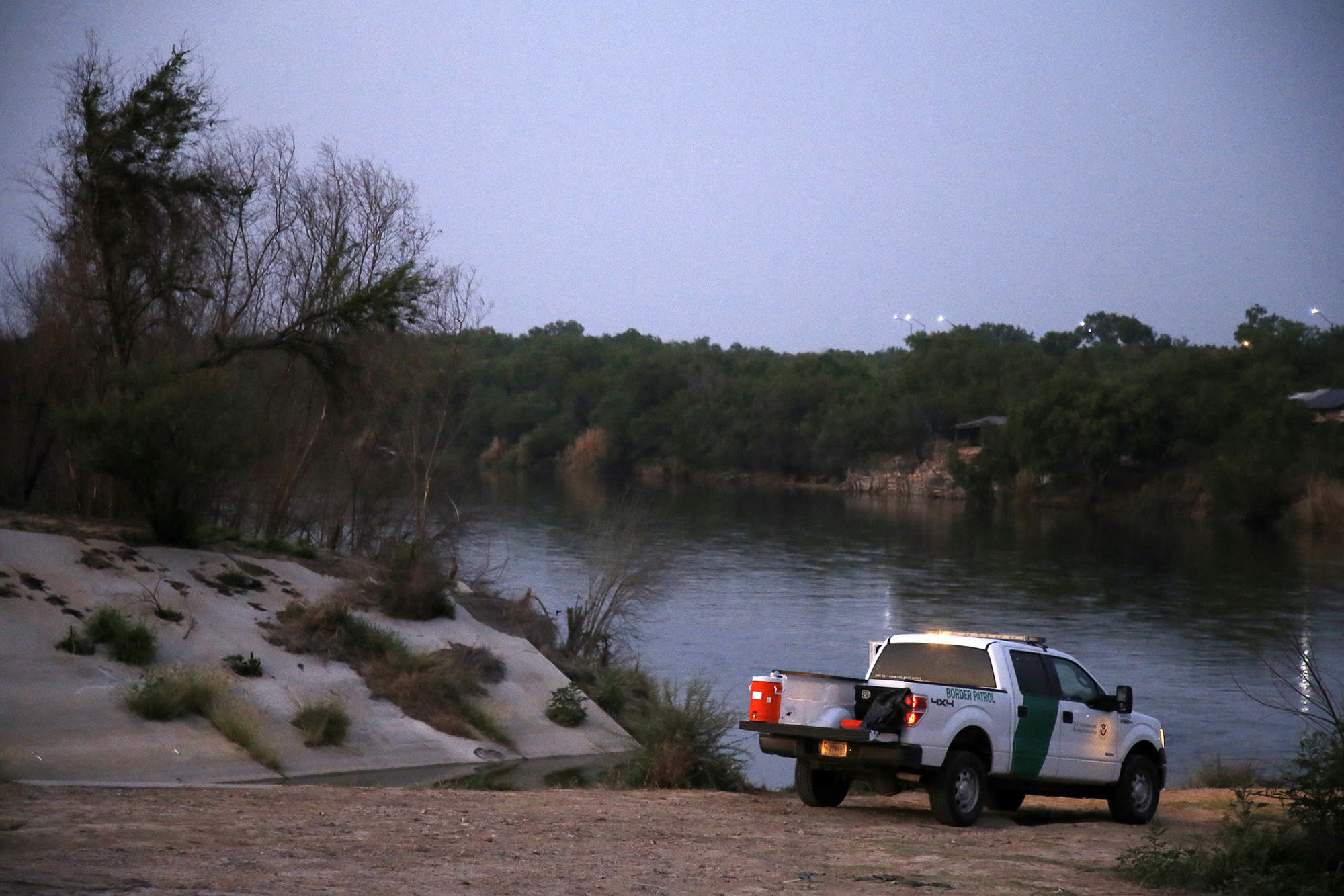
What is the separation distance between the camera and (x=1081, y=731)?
41.1 ft

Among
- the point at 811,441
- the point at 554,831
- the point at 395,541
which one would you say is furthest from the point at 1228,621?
the point at 811,441

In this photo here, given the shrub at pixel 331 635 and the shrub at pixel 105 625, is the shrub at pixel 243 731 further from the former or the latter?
the shrub at pixel 331 635

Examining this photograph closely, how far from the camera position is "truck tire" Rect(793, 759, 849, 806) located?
1248 cm

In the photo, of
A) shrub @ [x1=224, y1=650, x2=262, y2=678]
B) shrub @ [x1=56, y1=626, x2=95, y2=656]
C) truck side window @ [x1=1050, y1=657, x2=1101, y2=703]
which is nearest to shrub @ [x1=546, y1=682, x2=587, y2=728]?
shrub @ [x1=224, y1=650, x2=262, y2=678]

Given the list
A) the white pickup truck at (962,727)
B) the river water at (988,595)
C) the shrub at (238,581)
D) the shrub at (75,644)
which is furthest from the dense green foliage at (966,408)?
the white pickup truck at (962,727)

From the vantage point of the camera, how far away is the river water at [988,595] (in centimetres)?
2825

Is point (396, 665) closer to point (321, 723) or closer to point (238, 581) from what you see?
point (321, 723)

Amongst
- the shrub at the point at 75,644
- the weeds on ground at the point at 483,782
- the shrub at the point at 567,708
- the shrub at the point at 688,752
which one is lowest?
the weeds on ground at the point at 483,782

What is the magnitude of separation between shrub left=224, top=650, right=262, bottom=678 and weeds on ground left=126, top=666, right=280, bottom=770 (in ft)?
3.59

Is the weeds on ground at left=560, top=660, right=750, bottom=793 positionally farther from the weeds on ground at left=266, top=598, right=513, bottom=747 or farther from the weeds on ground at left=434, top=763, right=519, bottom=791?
the weeds on ground at left=266, top=598, right=513, bottom=747

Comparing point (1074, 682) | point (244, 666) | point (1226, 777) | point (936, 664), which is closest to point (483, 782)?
point (244, 666)

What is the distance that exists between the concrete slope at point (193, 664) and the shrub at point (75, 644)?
14 centimetres

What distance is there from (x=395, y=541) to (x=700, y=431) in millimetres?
88470

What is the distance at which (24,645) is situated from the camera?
16609 millimetres
